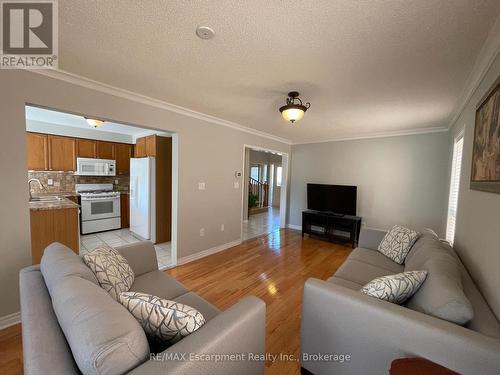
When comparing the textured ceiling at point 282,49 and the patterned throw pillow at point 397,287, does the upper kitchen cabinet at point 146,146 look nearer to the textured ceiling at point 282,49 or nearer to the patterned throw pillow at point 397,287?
the textured ceiling at point 282,49

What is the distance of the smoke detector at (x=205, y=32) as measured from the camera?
1.39 meters

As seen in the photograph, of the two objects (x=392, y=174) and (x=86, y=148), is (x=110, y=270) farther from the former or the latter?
(x=392, y=174)

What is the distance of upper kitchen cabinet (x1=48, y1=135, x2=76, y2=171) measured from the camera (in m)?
4.21

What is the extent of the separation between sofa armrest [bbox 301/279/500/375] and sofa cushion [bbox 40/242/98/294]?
1.38 meters

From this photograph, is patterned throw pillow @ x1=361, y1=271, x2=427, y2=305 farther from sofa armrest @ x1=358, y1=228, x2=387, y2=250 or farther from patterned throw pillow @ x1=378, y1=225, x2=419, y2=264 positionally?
sofa armrest @ x1=358, y1=228, x2=387, y2=250

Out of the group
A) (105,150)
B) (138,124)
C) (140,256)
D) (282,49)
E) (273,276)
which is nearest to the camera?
(282,49)

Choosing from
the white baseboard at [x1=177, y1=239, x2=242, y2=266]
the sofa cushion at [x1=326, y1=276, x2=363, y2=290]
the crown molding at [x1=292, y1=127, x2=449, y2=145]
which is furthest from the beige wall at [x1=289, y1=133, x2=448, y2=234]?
the sofa cushion at [x1=326, y1=276, x2=363, y2=290]

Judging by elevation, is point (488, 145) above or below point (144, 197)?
above

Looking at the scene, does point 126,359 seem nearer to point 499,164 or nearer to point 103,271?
point 103,271

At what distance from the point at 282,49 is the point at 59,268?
2050 millimetres

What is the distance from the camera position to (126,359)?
71 cm

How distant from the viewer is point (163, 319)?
3.05 ft

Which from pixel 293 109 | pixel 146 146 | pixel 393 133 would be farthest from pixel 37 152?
pixel 393 133

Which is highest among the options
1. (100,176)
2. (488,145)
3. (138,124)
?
(138,124)
